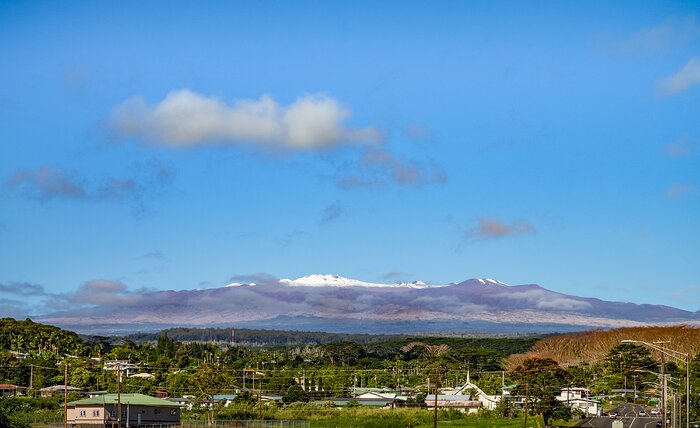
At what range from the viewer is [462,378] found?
177 meters

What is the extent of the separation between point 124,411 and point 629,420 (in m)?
52.3

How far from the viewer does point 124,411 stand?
358ft

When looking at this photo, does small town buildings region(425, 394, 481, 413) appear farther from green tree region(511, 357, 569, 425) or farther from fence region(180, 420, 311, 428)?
fence region(180, 420, 311, 428)

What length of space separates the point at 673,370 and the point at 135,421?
2824 inches

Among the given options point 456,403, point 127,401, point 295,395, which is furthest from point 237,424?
point 456,403

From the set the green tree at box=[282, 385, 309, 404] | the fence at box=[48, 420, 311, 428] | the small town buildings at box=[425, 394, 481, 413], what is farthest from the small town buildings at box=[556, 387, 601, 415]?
the fence at box=[48, 420, 311, 428]

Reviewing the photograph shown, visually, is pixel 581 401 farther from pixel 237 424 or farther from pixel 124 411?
pixel 124 411

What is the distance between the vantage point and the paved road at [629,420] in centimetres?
10928

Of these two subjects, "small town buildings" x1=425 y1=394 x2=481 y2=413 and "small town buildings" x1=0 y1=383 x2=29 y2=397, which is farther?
"small town buildings" x1=0 y1=383 x2=29 y2=397

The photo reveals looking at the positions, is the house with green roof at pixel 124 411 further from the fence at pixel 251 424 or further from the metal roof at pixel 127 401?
the fence at pixel 251 424

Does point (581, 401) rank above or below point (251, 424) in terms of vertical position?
above

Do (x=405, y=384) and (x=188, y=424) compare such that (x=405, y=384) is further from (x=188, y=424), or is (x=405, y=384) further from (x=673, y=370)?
(x=188, y=424)

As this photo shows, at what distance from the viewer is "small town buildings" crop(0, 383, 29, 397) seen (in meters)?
138

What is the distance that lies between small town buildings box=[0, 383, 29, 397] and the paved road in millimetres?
69413
